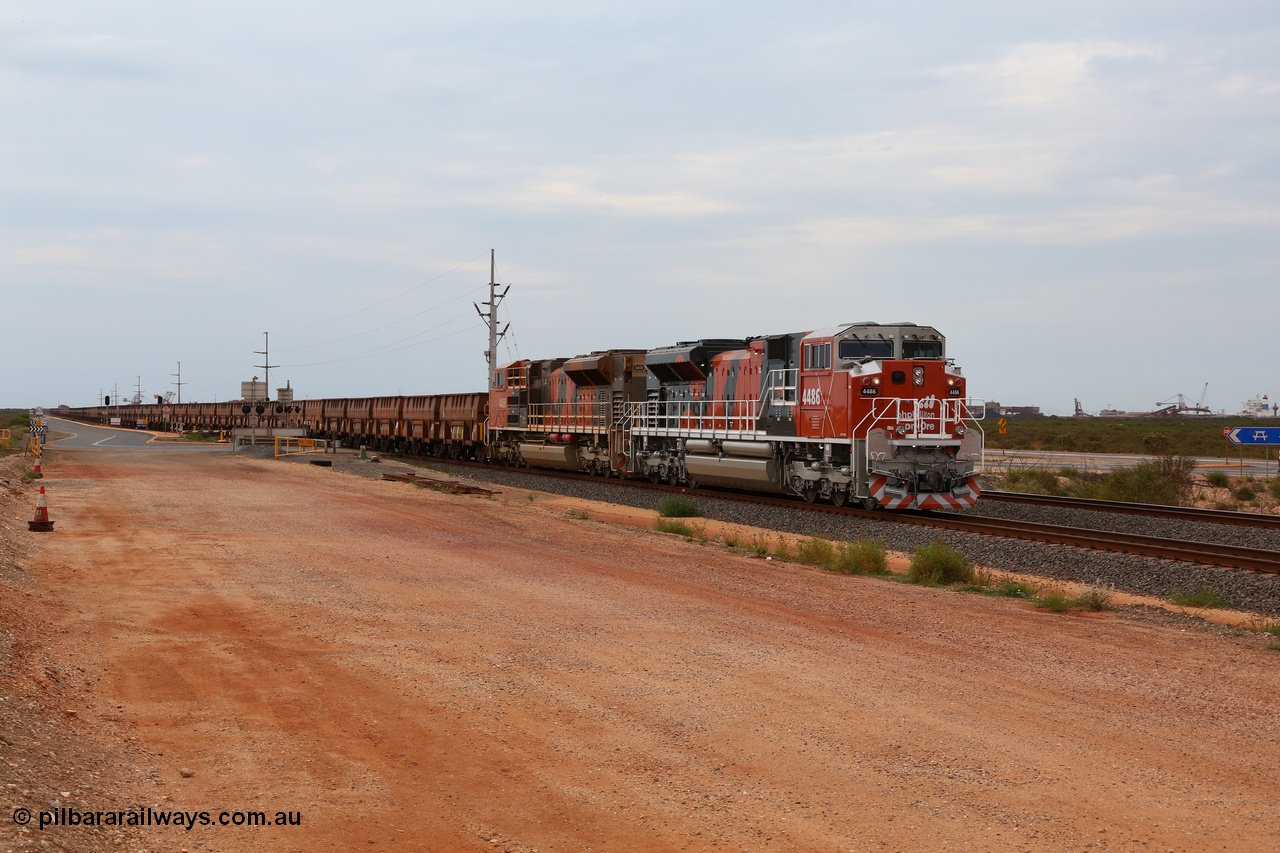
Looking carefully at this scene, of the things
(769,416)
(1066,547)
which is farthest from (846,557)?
(769,416)

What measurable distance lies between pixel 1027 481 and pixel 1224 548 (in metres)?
19.3

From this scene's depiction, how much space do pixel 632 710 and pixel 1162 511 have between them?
18038mm

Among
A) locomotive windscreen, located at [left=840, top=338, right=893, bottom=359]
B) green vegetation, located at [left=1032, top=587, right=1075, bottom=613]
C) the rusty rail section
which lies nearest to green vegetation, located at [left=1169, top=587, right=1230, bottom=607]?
green vegetation, located at [left=1032, top=587, right=1075, bottom=613]

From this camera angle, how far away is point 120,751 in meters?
6.13

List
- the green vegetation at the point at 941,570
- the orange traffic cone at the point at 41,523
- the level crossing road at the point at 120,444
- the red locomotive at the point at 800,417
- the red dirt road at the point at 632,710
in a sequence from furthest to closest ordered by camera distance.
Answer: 1. the level crossing road at the point at 120,444
2. the red locomotive at the point at 800,417
3. the orange traffic cone at the point at 41,523
4. the green vegetation at the point at 941,570
5. the red dirt road at the point at 632,710

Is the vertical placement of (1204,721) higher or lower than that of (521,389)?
lower

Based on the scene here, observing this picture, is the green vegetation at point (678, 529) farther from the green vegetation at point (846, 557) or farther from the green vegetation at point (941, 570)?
the green vegetation at point (941, 570)

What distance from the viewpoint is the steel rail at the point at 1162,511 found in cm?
1997

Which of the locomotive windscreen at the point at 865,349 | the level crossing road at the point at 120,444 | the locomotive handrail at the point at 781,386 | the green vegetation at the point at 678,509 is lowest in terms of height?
the green vegetation at the point at 678,509

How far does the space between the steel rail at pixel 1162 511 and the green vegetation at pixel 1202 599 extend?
7.78 m

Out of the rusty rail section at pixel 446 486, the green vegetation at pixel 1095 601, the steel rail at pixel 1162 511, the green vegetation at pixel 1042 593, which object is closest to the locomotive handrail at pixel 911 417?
the steel rail at pixel 1162 511

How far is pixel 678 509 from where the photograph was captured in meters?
22.7

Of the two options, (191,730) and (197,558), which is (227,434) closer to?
(197,558)

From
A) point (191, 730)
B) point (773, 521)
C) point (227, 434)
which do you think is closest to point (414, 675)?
point (191, 730)
